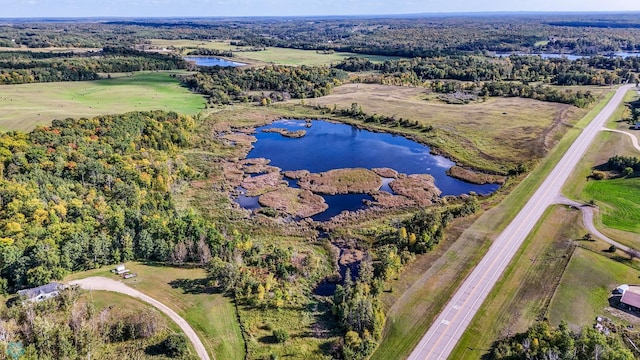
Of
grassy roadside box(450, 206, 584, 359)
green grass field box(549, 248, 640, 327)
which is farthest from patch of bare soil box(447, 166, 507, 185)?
green grass field box(549, 248, 640, 327)

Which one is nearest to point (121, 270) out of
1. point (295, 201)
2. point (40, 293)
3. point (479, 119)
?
point (40, 293)

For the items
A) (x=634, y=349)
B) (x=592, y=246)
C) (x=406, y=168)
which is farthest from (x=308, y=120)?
(x=634, y=349)

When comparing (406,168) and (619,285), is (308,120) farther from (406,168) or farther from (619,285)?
(619,285)

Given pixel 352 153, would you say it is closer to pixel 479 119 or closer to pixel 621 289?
pixel 479 119

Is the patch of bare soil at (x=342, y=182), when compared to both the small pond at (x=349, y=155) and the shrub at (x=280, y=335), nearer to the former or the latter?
the small pond at (x=349, y=155)

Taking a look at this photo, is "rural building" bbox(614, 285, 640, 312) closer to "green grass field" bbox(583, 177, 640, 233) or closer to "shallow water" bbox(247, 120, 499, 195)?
"green grass field" bbox(583, 177, 640, 233)
